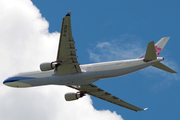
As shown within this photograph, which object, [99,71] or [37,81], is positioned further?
[37,81]

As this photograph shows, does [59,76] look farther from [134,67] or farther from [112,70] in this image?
[134,67]

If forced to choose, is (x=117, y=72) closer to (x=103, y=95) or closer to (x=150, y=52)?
(x=150, y=52)

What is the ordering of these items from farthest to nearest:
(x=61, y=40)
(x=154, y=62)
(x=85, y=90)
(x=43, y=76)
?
(x=85, y=90) → (x=43, y=76) → (x=154, y=62) → (x=61, y=40)

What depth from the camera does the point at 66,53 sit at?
2894 cm

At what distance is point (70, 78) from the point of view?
3203 centimetres

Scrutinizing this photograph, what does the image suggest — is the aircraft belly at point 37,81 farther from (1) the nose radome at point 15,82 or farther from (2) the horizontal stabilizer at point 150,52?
(2) the horizontal stabilizer at point 150,52

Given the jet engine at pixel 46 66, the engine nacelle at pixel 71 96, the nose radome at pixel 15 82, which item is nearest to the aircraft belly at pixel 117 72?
the jet engine at pixel 46 66

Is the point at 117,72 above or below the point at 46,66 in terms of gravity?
below

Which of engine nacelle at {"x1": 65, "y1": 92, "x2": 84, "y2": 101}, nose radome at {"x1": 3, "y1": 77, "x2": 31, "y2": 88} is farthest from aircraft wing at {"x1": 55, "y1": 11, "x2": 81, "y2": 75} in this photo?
engine nacelle at {"x1": 65, "y1": 92, "x2": 84, "y2": 101}

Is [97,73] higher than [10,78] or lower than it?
lower

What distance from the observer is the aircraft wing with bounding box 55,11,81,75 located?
25938mm

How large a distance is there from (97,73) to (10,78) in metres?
11.7

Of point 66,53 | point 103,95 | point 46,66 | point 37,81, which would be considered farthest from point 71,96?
point 66,53

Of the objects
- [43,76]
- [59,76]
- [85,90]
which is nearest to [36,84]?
[43,76]
